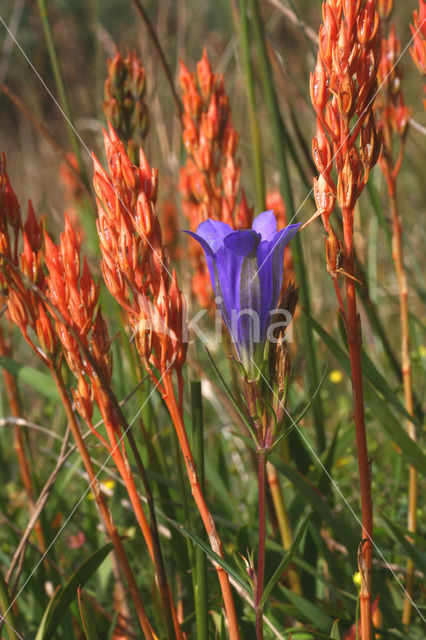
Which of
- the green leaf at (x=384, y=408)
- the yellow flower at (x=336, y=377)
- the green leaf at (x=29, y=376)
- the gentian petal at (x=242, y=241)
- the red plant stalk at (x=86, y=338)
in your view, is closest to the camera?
the gentian petal at (x=242, y=241)

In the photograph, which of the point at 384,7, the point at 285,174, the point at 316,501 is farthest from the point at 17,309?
the point at 384,7

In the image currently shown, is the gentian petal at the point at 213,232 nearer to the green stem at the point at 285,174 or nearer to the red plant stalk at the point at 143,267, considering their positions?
the red plant stalk at the point at 143,267

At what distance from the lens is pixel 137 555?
138cm

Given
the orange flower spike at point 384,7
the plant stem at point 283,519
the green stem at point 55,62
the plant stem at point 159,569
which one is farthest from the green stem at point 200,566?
the orange flower spike at point 384,7

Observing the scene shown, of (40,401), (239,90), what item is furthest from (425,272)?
(40,401)

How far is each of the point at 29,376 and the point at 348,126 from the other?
0.68m

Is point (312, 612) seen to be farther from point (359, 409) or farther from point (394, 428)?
point (359, 409)

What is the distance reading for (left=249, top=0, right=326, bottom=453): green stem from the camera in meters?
1.05

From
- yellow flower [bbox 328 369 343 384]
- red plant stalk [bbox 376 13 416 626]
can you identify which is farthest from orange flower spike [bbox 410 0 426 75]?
yellow flower [bbox 328 369 343 384]

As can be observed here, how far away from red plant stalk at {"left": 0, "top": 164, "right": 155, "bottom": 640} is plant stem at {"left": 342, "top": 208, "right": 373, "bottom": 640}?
0.29 meters

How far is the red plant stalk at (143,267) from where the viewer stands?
631mm

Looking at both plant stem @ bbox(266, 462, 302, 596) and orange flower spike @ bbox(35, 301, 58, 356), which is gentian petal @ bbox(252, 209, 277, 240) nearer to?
orange flower spike @ bbox(35, 301, 58, 356)

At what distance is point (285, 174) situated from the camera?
3.83ft

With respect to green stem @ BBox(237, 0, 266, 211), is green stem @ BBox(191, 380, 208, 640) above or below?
below
